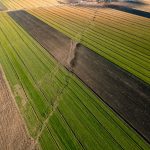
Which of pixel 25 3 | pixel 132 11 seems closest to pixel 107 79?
pixel 132 11

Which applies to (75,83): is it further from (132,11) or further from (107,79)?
(132,11)

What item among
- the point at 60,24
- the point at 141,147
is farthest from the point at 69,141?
the point at 60,24

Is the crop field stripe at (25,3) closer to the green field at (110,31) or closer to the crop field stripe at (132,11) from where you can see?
the green field at (110,31)

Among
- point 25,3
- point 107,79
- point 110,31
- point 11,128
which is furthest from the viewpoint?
point 25,3

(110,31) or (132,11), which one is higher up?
(110,31)

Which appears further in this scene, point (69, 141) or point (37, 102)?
point (37, 102)

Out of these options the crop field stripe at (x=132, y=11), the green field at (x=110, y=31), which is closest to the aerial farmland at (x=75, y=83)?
the green field at (x=110, y=31)

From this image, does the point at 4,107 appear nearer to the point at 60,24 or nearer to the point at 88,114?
the point at 88,114
